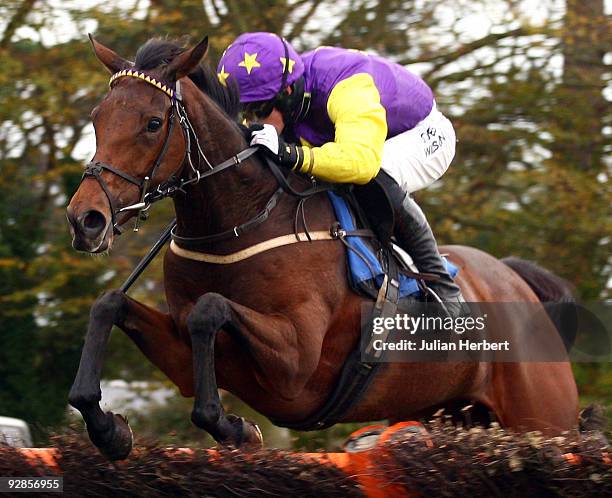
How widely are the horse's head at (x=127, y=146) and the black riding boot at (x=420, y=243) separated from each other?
111 cm

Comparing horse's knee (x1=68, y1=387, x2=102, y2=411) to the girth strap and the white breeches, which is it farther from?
the white breeches

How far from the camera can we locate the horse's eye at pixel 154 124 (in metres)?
4.01

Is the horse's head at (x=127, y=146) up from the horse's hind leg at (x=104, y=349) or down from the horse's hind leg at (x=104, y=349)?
up

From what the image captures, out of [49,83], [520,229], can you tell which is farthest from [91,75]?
[520,229]

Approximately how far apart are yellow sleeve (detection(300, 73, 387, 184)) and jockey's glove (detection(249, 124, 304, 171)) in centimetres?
3

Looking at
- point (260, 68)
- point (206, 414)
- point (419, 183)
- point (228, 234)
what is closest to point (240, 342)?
point (206, 414)

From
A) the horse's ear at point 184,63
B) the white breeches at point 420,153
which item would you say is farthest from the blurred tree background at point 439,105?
the horse's ear at point 184,63

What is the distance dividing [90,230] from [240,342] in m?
0.79

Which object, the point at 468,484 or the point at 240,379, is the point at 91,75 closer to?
the point at 240,379

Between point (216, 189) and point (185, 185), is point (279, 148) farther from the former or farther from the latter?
point (185, 185)

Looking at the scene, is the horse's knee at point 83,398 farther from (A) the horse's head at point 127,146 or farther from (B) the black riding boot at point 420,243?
(B) the black riding boot at point 420,243

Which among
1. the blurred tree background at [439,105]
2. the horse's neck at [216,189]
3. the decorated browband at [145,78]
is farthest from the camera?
the blurred tree background at [439,105]

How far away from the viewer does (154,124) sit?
402 cm

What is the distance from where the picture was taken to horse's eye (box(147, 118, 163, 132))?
4012 mm
